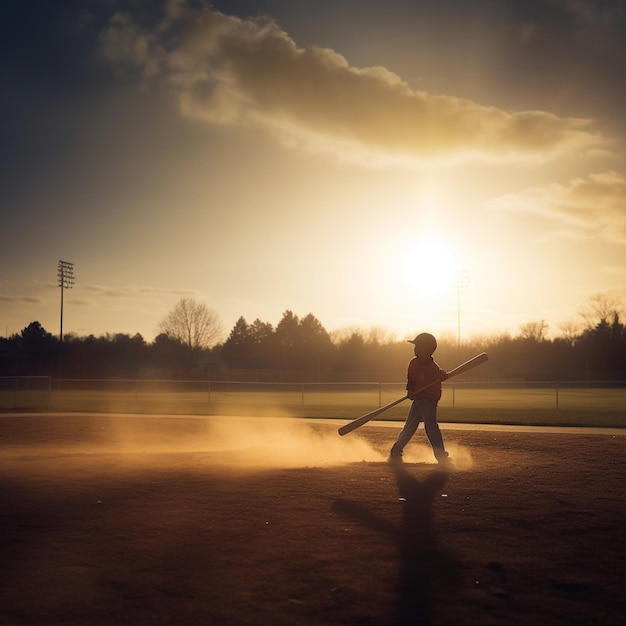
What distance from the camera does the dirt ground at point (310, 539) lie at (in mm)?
4504

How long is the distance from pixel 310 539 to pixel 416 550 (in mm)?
1009

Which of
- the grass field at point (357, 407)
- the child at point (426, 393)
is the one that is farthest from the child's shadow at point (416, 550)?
the grass field at point (357, 407)

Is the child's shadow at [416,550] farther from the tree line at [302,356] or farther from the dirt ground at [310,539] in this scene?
the tree line at [302,356]

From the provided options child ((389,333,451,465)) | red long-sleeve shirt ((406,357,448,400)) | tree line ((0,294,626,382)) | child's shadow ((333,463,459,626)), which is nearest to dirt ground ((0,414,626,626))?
child's shadow ((333,463,459,626))

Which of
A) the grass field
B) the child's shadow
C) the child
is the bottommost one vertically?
the grass field

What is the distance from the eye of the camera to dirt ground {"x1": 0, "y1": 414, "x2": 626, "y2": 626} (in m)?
4.50

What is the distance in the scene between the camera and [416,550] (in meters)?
5.84

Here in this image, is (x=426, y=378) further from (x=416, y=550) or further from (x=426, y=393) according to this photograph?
(x=416, y=550)

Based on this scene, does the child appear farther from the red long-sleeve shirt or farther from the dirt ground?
the dirt ground

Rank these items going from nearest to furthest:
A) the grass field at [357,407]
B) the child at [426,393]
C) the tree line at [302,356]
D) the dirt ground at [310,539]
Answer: the dirt ground at [310,539], the child at [426,393], the grass field at [357,407], the tree line at [302,356]

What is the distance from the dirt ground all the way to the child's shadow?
0.8 inches

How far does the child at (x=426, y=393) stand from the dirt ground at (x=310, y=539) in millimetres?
546

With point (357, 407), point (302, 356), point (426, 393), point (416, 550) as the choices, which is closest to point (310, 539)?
point (416, 550)

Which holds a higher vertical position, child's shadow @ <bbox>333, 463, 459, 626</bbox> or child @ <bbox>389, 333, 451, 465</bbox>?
child @ <bbox>389, 333, 451, 465</bbox>
